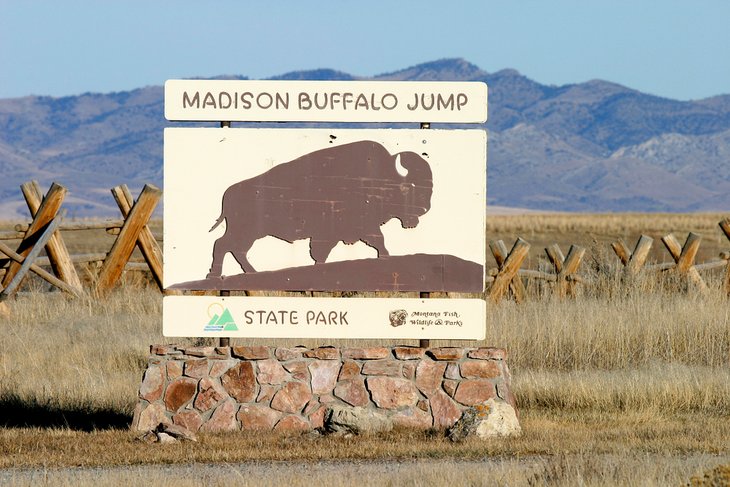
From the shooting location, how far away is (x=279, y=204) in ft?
33.4

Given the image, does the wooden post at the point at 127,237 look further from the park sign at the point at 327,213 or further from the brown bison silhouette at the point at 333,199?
the brown bison silhouette at the point at 333,199

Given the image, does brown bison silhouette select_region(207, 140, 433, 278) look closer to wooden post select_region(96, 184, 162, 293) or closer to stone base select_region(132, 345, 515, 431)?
stone base select_region(132, 345, 515, 431)

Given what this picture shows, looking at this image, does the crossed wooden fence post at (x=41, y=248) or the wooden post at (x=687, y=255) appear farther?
the wooden post at (x=687, y=255)

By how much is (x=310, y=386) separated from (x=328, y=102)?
95.4 inches

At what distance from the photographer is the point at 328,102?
10172 millimetres

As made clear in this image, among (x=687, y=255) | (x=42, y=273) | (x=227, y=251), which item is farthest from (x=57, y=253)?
(x=687, y=255)

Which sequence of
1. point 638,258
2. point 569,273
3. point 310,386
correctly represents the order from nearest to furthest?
point 310,386, point 569,273, point 638,258

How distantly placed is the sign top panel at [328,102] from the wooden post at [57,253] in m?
6.72

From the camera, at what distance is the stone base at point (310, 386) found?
9930mm

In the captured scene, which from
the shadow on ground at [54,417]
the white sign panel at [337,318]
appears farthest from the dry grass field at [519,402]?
the white sign panel at [337,318]

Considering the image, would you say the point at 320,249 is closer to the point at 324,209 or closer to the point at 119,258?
the point at 324,209

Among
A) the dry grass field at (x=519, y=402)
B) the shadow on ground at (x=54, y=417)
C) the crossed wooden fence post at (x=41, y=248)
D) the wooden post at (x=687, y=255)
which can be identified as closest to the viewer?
the dry grass field at (x=519, y=402)

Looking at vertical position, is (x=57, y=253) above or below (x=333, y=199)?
below

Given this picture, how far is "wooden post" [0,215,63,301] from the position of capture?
15.5 m
